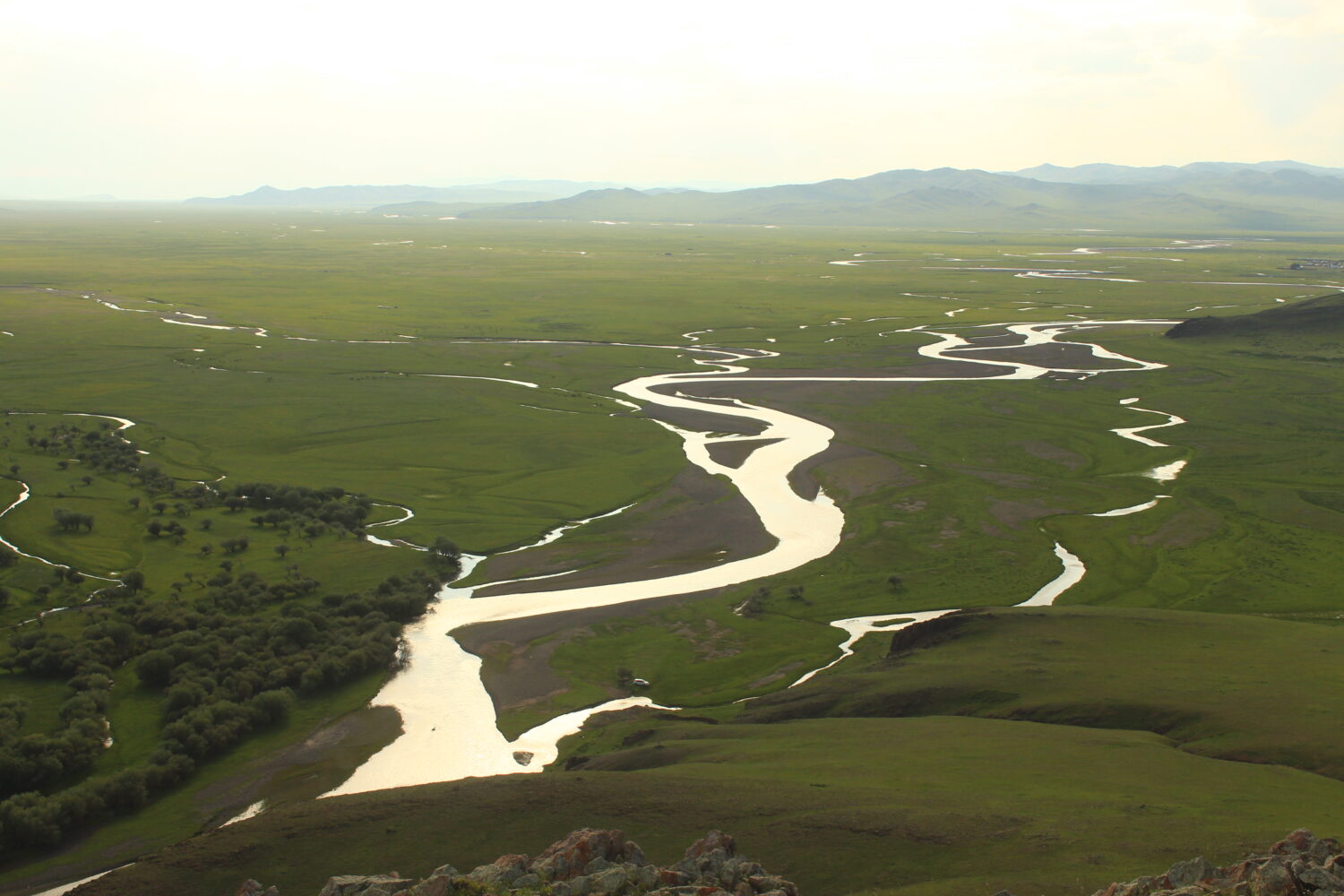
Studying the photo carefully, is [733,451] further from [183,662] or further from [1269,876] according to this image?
[1269,876]

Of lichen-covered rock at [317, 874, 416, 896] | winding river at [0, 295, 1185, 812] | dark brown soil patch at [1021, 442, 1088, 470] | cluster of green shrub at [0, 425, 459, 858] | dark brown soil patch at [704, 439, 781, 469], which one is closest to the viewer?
lichen-covered rock at [317, 874, 416, 896]

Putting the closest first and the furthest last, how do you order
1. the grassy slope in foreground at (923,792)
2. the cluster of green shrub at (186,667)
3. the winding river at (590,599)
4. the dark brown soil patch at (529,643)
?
the grassy slope in foreground at (923,792) → the cluster of green shrub at (186,667) → the winding river at (590,599) → the dark brown soil patch at (529,643)

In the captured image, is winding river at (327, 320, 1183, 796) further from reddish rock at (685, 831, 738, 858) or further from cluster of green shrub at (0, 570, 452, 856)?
reddish rock at (685, 831, 738, 858)

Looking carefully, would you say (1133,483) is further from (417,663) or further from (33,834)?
(33,834)

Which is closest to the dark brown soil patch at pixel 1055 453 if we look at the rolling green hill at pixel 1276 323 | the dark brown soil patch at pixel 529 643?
the dark brown soil patch at pixel 529 643

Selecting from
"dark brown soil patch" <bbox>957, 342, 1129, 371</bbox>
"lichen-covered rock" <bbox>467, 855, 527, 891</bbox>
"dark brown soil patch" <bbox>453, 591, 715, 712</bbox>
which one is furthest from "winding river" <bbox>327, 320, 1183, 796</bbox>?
"dark brown soil patch" <bbox>957, 342, 1129, 371</bbox>

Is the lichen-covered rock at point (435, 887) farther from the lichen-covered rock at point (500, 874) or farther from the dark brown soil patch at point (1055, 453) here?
the dark brown soil patch at point (1055, 453)

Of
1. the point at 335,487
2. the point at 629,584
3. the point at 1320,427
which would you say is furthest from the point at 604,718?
the point at 1320,427
